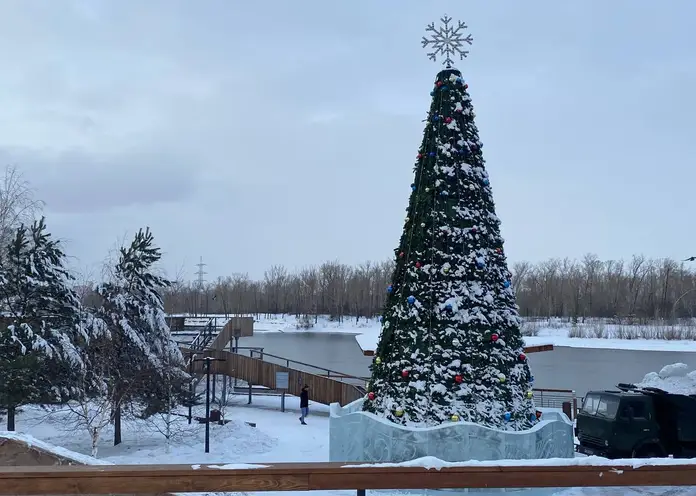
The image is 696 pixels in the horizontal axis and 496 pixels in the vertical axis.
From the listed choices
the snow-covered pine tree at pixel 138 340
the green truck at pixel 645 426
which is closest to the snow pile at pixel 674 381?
the green truck at pixel 645 426

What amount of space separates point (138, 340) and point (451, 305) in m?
10.3

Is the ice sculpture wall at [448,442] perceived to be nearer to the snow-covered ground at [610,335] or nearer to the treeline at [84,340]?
the treeline at [84,340]

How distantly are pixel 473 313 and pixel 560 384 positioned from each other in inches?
878

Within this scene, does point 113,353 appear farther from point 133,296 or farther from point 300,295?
point 300,295

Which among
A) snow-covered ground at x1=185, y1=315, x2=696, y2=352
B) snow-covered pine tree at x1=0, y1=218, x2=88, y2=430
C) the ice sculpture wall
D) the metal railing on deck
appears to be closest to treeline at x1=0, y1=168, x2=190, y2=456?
snow-covered pine tree at x1=0, y1=218, x2=88, y2=430

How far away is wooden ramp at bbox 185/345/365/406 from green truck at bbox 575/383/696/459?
310 inches

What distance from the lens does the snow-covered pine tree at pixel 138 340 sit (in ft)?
50.5

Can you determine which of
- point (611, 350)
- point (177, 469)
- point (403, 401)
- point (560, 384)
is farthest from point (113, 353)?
point (611, 350)

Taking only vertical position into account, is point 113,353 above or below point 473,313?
below

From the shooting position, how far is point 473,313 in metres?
8.80

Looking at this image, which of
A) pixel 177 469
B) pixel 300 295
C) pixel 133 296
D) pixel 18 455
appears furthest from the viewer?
pixel 300 295

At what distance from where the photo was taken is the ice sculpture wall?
8.11 m

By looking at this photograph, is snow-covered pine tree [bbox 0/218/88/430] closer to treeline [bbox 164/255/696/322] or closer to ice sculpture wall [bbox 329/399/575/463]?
ice sculpture wall [bbox 329/399/575/463]

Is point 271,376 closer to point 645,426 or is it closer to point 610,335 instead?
point 645,426
